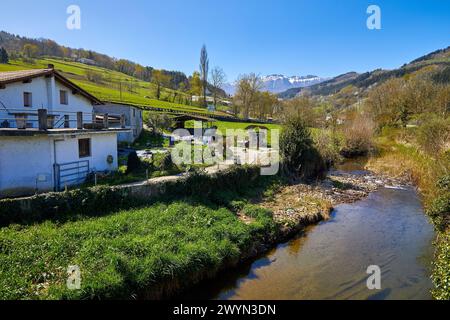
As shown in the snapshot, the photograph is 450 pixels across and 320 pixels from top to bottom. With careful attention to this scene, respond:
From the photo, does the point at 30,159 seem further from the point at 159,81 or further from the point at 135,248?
the point at 159,81

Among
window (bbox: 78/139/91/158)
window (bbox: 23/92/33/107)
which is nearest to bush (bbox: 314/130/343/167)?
window (bbox: 78/139/91/158)

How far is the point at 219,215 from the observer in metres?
15.7

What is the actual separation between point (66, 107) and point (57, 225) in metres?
14.9

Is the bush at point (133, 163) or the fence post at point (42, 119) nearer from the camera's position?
the fence post at point (42, 119)

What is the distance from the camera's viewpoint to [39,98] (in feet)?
72.4

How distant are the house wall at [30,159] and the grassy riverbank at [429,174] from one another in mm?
17584

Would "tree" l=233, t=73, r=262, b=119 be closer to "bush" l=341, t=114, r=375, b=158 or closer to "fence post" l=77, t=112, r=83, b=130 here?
"bush" l=341, t=114, r=375, b=158

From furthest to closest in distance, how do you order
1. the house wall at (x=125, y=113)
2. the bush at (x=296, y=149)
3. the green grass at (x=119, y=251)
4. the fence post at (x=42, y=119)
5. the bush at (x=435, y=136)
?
1. the house wall at (x=125, y=113)
2. the bush at (x=435, y=136)
3. the bush at (x=296, y=149)
4. the fence post at (x=42, y=119)
5. the green grass at (x=119, y=251)

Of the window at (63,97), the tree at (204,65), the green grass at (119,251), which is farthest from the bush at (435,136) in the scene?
the tree at (204,65)

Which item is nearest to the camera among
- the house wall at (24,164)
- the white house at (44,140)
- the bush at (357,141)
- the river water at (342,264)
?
the river water at (342,264)

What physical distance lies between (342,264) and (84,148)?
15747 millimetres

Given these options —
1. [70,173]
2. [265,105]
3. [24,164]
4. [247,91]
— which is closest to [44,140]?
[24,164]

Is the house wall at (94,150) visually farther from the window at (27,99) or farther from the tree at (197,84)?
the tree at (197,84)

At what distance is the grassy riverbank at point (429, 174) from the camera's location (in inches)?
417
